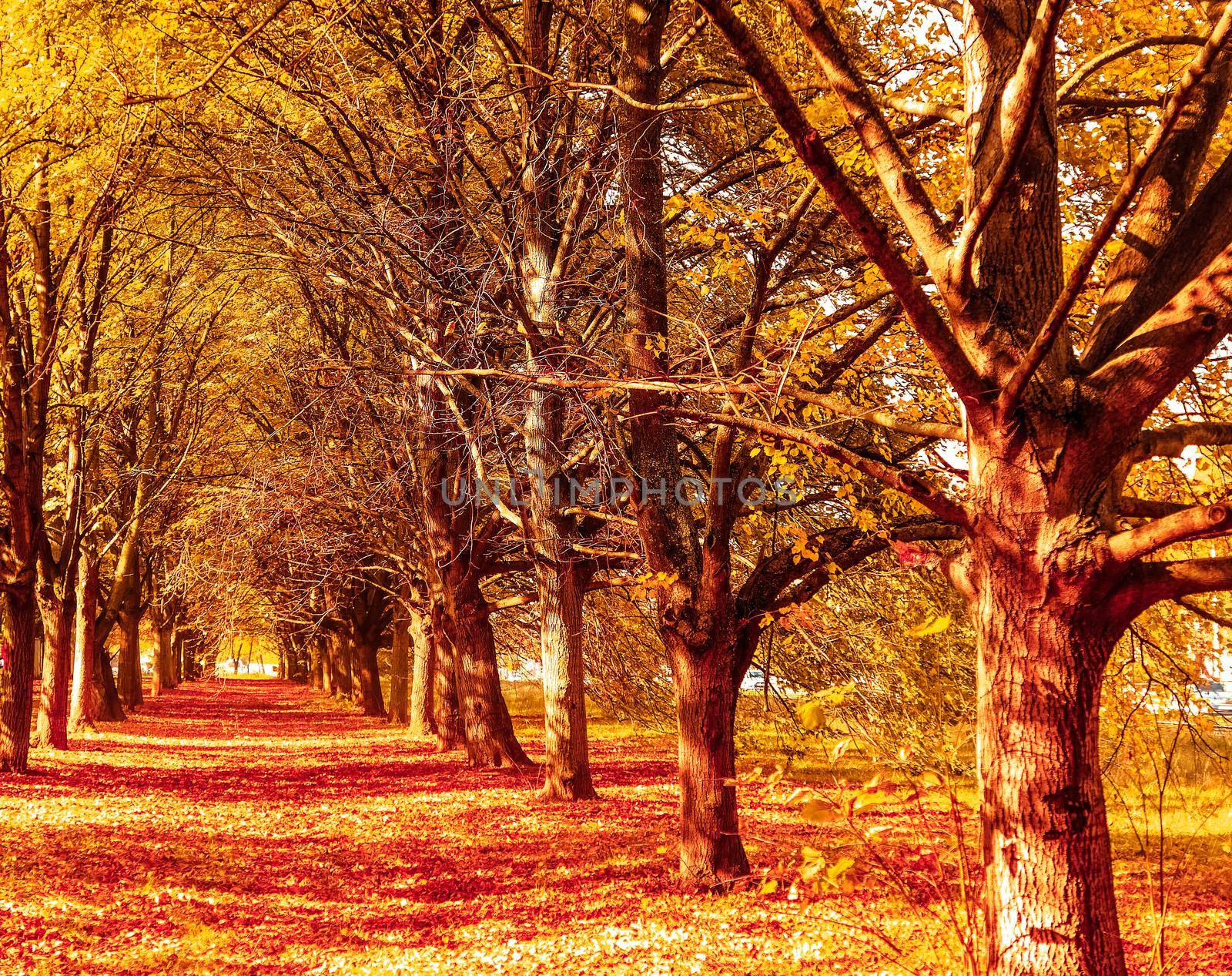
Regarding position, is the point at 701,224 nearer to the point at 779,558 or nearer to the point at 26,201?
the point at 779,558

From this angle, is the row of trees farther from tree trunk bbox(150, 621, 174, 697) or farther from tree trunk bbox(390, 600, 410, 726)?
tree trunk bbox(150, 621, 174, 697)

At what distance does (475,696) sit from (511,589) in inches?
196

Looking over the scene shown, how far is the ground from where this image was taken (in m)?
6.32

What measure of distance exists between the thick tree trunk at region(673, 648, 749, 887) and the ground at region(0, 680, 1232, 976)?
30 cm

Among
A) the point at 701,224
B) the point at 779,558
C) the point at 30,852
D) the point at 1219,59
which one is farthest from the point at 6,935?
the point at 1219,59

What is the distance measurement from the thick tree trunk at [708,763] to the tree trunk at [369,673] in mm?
19843

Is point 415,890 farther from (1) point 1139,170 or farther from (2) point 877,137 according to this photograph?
(1) point 1139,170

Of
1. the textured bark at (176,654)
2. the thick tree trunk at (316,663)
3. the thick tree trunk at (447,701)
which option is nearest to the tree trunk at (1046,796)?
the thick tree trunk at (447,701)

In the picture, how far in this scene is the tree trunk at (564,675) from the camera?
11.5 metres

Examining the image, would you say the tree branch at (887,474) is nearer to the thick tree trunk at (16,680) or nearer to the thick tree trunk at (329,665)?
the thick tree trunk at (16,680)

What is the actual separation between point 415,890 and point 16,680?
297 inches

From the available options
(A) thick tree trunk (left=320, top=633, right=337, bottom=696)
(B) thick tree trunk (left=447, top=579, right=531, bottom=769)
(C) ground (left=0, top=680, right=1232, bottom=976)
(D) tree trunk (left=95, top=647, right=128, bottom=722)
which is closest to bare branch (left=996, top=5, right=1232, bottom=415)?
(C) ground (left=0, top=680, right=1232, bottom=976)

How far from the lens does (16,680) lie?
42.7 ft

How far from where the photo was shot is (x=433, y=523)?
15305 mm
